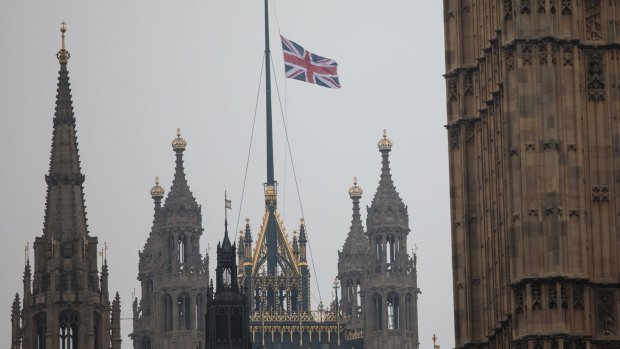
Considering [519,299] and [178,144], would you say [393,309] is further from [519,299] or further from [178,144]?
[519,299]

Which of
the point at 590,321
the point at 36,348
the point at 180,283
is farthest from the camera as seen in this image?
the point at 180,283

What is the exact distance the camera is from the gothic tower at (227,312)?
599 feet

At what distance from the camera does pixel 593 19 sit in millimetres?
119250

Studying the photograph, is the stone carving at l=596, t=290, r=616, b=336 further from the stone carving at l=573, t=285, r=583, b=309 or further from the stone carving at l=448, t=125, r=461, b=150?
the stone carving at l=448, t=125, r=461, b=150

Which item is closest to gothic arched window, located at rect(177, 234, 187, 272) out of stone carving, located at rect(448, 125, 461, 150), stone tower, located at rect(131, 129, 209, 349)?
stone tower, located at rect(131, 129, 209, 349)

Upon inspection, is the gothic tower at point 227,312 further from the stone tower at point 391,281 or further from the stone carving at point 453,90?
the stone carving at point 453,90

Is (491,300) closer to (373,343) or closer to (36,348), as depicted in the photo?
(36,348)

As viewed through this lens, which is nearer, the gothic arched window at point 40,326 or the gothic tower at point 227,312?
the gothic arched window at point 40,326

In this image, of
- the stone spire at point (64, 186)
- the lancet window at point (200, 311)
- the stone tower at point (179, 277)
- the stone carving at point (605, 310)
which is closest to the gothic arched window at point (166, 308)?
the stone tower at point (179, 277)

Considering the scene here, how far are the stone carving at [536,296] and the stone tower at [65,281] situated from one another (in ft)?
217

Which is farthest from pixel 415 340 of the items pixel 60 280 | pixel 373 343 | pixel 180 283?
pixel 60 280

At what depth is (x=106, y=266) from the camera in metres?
181

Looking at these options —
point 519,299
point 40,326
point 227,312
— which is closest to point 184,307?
point 227,312

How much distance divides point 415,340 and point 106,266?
26.5 metres
